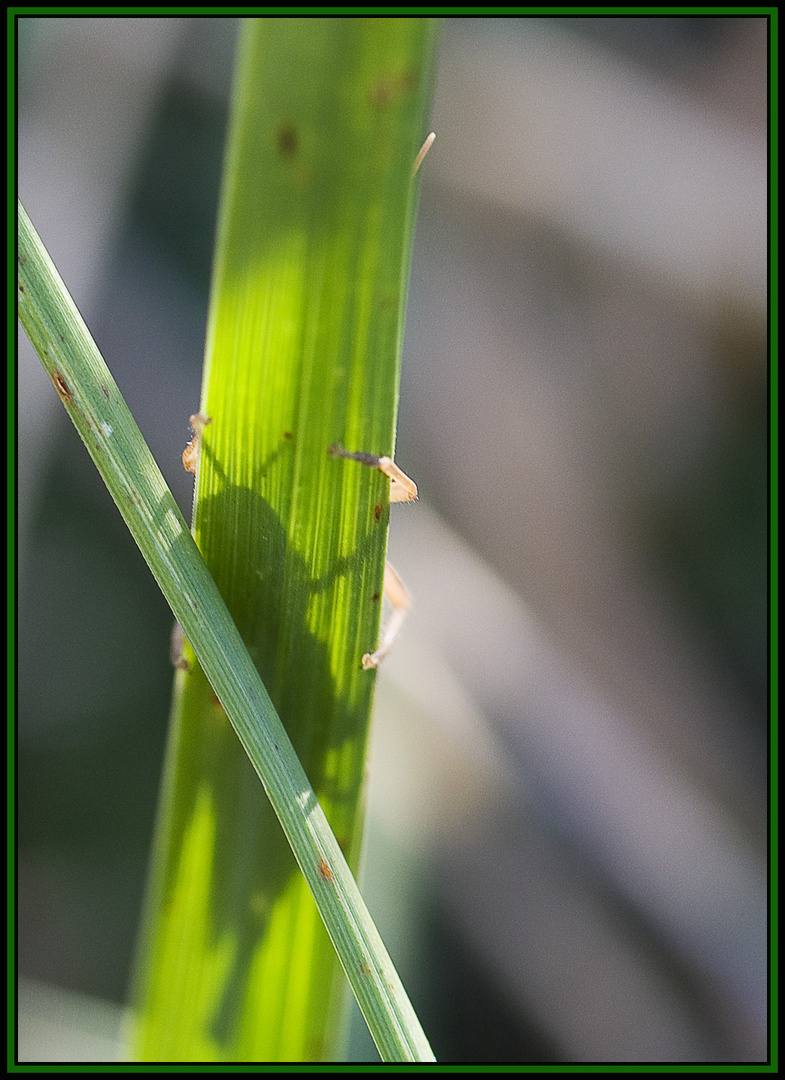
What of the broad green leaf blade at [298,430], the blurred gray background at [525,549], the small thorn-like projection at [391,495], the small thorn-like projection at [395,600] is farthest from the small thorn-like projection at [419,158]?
the blurred gray background at [525,549]

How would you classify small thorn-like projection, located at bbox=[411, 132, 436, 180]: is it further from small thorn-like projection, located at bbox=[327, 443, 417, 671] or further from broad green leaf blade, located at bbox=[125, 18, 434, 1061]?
small thorn-like projection, located at bbox=[327, 443, 417, 671]

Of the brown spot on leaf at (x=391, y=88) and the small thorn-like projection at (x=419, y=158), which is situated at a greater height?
the brown spot on leaf at (x=391, y=88)

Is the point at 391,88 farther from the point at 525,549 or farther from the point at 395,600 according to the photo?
the point at 525,549

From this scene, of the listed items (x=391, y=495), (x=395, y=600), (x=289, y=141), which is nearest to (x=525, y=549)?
(x=395, y=600)

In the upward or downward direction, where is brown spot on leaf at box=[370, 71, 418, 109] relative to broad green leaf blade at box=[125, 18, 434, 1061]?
upward

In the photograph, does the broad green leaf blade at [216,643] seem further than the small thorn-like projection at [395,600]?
No

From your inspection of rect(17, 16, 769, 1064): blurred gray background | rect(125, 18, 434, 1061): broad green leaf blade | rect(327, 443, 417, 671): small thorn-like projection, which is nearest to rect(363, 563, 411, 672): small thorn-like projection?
rect(327, 443, 417, 671): small thorn-like projection

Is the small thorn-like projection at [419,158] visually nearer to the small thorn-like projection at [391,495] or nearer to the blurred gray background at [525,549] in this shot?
the small thorn-like projection at [391,495]
